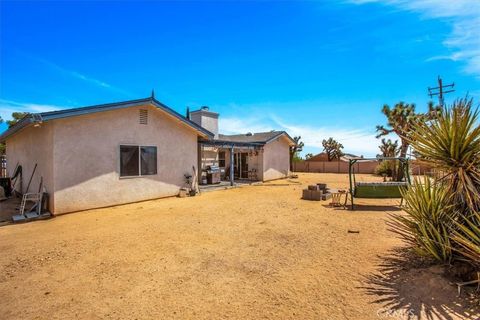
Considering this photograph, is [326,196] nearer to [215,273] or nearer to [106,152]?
[215,273]

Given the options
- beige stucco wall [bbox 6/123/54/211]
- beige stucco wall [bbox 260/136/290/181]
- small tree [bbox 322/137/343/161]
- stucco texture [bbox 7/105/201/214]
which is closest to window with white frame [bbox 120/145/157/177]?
stucco texture [bbox 7/105/201/214]

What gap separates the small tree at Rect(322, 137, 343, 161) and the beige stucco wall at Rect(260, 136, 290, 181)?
756 inches

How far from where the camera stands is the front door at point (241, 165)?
21.1 m

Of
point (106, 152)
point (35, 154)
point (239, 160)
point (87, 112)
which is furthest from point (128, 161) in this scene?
point (239, 160)

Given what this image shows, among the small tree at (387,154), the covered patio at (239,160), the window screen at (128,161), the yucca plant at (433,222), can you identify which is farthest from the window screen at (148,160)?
the small tree at (387,154)

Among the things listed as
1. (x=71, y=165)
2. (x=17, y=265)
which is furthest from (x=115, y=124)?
(x=17, y=265)

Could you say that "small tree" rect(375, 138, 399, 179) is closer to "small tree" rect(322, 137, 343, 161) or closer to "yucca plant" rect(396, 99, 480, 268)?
"small tree" rect(322, 137, 343, 161)

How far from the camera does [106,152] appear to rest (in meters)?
9.73

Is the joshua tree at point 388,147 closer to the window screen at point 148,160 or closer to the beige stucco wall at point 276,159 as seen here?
the beige stucco wall at point 276,159

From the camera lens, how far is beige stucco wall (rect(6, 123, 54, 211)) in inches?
343

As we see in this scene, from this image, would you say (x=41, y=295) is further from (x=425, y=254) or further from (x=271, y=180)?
(x=271, y=180)

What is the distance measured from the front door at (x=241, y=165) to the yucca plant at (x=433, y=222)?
16.8 metres

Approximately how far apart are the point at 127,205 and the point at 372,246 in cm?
883

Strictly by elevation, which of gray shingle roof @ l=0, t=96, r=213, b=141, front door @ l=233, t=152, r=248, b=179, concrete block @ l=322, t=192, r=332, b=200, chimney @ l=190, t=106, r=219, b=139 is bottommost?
concrete block @ l=322, t=192, r=332, b=200
